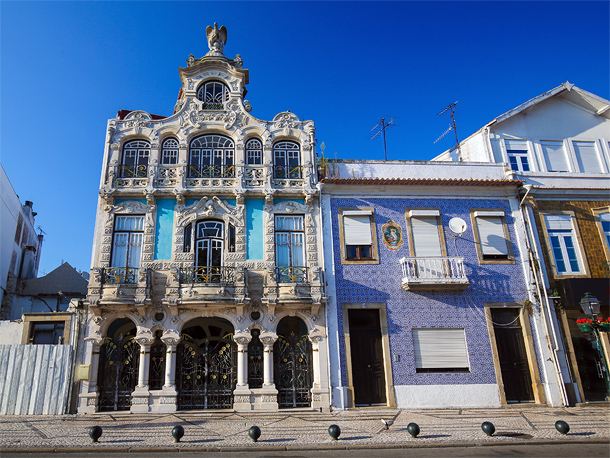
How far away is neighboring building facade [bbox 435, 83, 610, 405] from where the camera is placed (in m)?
16.1

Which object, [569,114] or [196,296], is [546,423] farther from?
[569,114]

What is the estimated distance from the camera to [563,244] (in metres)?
17.5

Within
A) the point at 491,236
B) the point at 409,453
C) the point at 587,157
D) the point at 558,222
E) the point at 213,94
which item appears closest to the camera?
→ the point at 409,453

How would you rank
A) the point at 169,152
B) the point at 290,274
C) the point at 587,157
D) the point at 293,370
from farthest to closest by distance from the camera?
1. the point at 587,157
2. the point at 169,152
3. the point at 290,274
4. the point at 293,370

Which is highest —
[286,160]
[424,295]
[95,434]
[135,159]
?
[135,159]

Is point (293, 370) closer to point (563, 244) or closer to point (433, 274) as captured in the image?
point (433, 274)

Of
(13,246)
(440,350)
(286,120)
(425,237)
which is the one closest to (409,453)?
(440,350)

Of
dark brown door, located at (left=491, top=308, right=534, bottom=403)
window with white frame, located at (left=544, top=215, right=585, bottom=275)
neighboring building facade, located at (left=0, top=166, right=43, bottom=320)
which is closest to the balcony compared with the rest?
dark brown door, located at (left=491, top=308, right=534, bottom=403)

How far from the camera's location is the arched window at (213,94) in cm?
1866

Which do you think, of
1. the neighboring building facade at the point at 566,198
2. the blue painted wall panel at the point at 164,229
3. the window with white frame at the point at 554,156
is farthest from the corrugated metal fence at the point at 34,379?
the window with white frame at the point at 554,156

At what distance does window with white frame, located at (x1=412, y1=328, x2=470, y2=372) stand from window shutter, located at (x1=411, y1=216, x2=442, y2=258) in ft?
9.93

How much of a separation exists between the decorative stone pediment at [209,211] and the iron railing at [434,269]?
6.66 metres

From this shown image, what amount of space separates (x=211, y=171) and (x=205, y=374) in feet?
26.1

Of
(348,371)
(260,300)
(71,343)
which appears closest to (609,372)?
(348,371)
